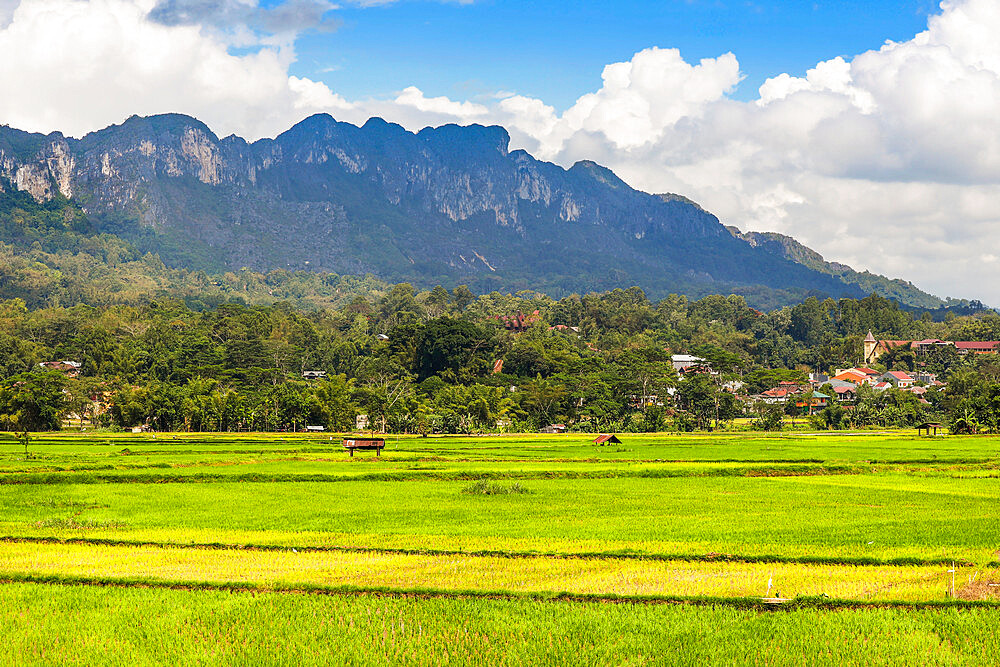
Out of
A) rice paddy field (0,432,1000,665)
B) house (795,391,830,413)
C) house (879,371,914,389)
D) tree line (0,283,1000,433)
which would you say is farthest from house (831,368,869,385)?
rice paddy field (0,432,1000,665)

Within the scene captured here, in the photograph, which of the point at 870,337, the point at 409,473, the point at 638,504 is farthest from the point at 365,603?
the point at 870,337

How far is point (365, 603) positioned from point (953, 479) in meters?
31.4

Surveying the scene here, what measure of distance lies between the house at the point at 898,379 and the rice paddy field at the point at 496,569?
3878 inches

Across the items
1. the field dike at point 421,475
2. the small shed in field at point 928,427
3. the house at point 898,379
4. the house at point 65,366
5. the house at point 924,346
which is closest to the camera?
the field dike at point 421,475

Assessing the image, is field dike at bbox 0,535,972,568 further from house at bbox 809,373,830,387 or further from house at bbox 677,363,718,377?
house at bbox 809,373,830,387

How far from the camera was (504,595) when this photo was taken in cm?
1603

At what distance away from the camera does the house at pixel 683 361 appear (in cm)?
13254

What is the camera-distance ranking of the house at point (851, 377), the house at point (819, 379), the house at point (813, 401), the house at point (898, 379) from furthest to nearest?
1. the house at point (819, 379)
2. the house at point (851, 377)
3. the house at point (898, 379)
4. the house at point (813, 401)

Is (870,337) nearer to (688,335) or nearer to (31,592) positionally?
(688,335)

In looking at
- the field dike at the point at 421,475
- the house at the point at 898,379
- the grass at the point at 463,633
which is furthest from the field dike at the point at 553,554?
the house at the point at 898,379

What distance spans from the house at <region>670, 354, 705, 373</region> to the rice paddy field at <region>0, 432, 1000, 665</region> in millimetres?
92826

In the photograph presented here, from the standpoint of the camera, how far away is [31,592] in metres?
16.6

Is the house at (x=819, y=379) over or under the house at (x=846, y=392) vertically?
over

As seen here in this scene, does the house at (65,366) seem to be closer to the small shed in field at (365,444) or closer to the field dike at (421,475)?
the small shed in field at (365,444)
